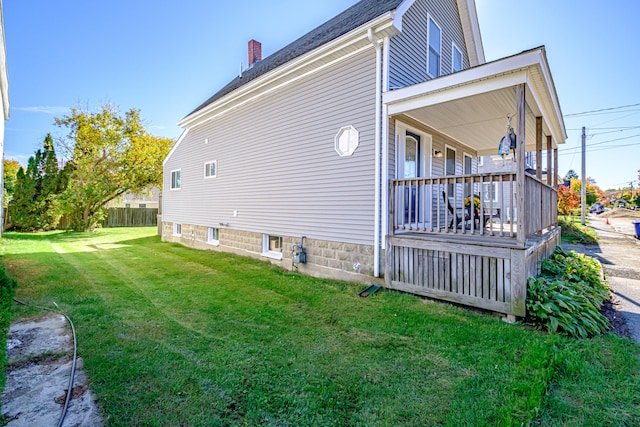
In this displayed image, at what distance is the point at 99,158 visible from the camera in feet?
60.2

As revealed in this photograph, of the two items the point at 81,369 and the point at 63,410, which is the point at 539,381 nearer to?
the point at 63,410

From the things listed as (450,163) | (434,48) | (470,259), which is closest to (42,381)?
(470,259)

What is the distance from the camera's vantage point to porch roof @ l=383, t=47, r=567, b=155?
4395 millimetres

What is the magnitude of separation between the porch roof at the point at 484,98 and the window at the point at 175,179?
35.2 ft

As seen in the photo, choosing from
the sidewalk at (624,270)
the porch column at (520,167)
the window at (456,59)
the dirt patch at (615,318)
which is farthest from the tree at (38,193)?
the sidewalk at (624,270)

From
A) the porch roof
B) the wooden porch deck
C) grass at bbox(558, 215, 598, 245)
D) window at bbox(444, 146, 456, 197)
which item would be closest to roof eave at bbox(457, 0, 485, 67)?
window at bbox(444, 146, 456, 197)

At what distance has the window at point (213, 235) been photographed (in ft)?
35.6

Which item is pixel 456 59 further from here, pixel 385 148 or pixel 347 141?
pixel 385 148

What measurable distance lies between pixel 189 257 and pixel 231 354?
7.11 m

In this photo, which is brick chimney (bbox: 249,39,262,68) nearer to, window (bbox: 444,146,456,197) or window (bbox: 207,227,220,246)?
window (bbox: 207,227,220,246)

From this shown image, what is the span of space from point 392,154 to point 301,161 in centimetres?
236

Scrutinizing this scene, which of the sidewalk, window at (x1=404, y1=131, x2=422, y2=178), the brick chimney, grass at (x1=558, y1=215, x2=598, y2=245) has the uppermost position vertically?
the brick chimney

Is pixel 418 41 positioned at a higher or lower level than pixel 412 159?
higher

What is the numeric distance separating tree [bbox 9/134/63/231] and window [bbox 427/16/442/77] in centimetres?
2032
